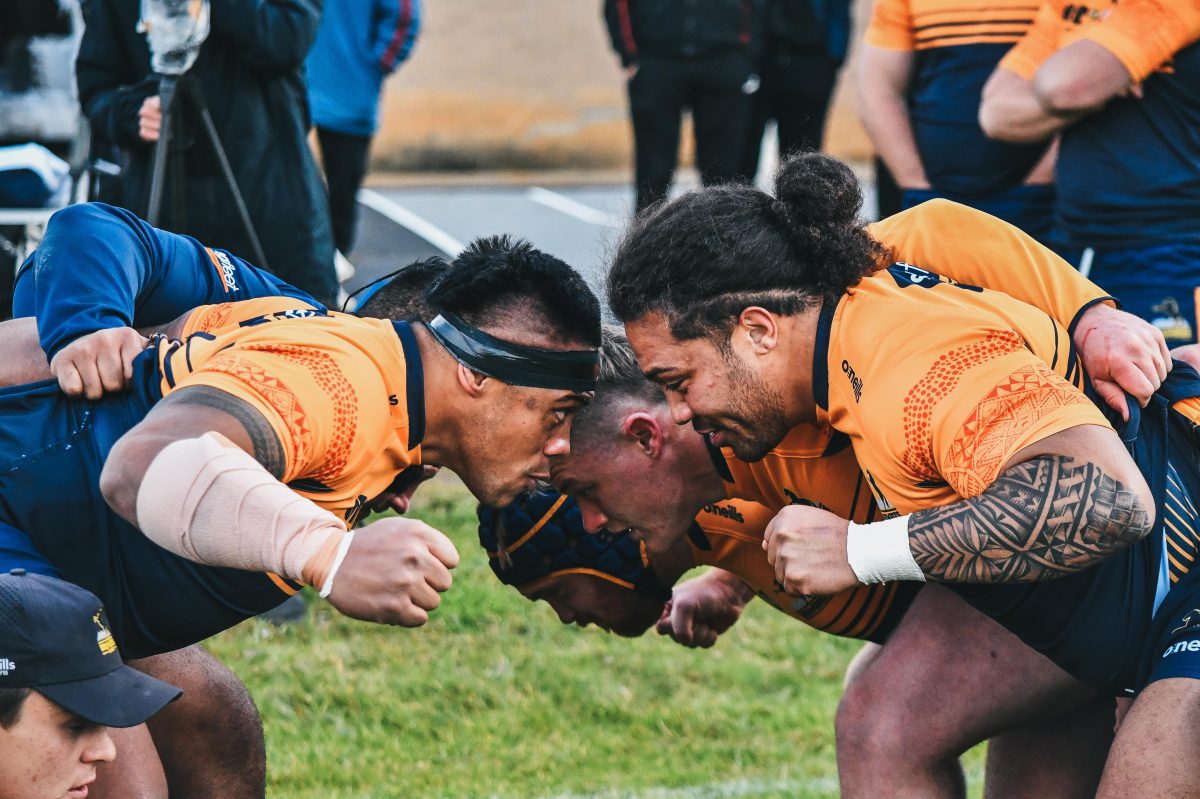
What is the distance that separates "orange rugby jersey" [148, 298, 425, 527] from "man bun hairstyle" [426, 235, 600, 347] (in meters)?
0.15

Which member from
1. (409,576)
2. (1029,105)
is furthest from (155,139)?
(409,576)

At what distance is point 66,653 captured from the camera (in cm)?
300

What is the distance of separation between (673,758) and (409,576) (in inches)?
104

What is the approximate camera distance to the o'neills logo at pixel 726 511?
393 cm

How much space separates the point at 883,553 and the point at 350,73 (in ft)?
19.4

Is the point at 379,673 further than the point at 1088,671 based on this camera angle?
Yes

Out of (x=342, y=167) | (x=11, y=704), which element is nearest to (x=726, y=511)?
(x=11, y=704)

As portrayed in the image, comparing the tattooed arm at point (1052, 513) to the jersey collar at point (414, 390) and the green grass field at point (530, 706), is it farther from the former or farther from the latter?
the green grass field at point (530, 706)

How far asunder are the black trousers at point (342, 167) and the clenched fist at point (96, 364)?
5.10 metres

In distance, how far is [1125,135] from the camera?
4.55 metres

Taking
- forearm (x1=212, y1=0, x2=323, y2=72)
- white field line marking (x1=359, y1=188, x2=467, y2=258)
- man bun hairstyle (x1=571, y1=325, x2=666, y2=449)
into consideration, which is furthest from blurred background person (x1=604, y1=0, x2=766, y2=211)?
man bun hairstyle (x1=571, y1=325, x2=666, y2=449)

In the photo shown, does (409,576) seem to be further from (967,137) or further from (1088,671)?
(967,137)

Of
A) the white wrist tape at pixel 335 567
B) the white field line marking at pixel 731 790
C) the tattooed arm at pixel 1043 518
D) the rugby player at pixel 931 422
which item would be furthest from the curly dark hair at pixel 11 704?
the white field line marking at pixel 731 790

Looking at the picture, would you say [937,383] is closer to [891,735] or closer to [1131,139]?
[891,735]
